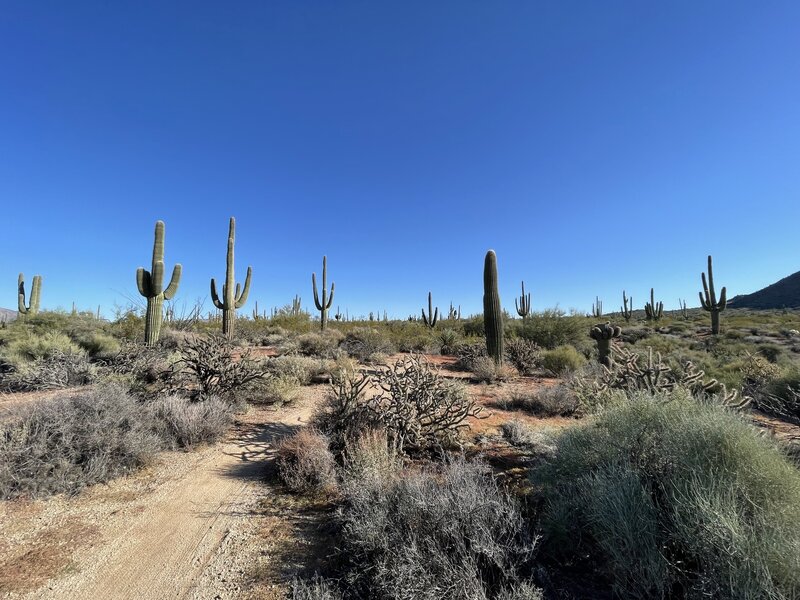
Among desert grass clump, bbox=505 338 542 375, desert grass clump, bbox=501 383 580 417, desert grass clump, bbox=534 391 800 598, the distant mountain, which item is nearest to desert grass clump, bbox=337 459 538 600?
desert grass clump, bbox=534 391 800 598

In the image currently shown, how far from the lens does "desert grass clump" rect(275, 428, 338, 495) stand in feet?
13.3

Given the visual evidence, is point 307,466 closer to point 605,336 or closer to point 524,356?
point 605,336

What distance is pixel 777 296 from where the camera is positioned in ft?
169

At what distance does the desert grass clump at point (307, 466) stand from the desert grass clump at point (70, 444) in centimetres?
179

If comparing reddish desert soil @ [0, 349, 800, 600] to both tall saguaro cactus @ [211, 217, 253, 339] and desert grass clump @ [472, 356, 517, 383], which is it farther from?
tall saguaro cactus @ [211, 217, 253, 339]

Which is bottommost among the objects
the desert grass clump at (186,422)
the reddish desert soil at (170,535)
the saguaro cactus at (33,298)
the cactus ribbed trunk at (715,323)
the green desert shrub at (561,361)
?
the reddish desert soil at (170,535)

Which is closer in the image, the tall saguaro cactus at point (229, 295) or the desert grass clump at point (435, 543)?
the desert grass clump at point (435, 543)

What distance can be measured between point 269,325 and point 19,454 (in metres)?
18.3

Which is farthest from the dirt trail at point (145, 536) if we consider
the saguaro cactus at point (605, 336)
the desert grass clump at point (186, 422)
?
the saguaro cactus at point (605, 336)

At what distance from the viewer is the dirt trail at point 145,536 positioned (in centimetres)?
263

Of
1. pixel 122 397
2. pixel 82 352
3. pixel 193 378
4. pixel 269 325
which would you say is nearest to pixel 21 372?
→ pixel 82 352

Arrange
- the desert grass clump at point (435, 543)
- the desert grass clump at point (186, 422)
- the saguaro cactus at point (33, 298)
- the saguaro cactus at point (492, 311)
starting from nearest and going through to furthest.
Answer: the desert grass clump at point (435, 543)
the desert grass clump at point (186, 422)
the saguaro cactus at point (492, 311)
the saguaro cactus at point (33, 298)

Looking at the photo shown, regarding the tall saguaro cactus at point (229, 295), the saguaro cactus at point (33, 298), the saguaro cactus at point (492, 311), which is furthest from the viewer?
the saguaro cactus at point (33, 298)

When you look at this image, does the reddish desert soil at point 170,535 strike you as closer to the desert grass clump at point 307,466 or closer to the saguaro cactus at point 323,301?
the desert grass clump at point 307,466
